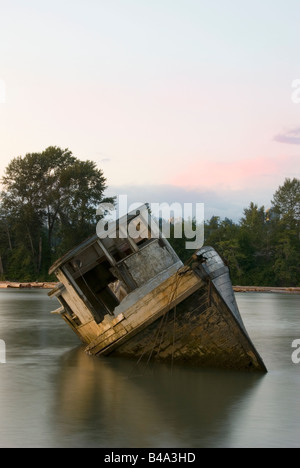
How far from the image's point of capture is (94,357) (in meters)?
20.4

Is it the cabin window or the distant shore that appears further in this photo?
the distant shore

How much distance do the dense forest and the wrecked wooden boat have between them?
59.5 metres

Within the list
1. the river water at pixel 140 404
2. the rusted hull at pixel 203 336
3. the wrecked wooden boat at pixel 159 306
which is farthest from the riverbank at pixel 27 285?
the rusted hull at pixel 203 336

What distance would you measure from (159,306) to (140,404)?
303 cm

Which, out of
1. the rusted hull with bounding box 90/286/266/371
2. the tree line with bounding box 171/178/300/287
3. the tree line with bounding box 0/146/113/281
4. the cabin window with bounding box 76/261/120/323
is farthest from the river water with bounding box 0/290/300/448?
the tree line with bounding box 171/178/300/287

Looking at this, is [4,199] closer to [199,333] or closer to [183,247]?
[183,247]

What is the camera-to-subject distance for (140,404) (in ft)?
48.9

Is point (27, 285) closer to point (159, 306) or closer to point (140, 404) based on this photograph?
point (159, 306)

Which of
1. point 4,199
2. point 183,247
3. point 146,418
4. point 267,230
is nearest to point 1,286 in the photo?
point 4,199

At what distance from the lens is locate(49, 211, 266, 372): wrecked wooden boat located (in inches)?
667

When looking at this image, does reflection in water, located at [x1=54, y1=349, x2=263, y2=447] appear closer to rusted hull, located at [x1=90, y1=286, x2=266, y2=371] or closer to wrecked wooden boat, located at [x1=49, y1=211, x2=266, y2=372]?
rusted hull, located at [x1=90, y1=286, x2=266, y2=371]

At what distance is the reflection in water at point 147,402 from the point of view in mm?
12438

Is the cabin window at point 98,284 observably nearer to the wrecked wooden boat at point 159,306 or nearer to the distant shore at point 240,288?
the wrecked wooden boat at point 159,306

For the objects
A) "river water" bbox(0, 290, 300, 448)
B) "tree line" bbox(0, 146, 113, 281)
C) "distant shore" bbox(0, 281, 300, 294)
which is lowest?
"distant shore" bbox(0, 281, 300, 294)
